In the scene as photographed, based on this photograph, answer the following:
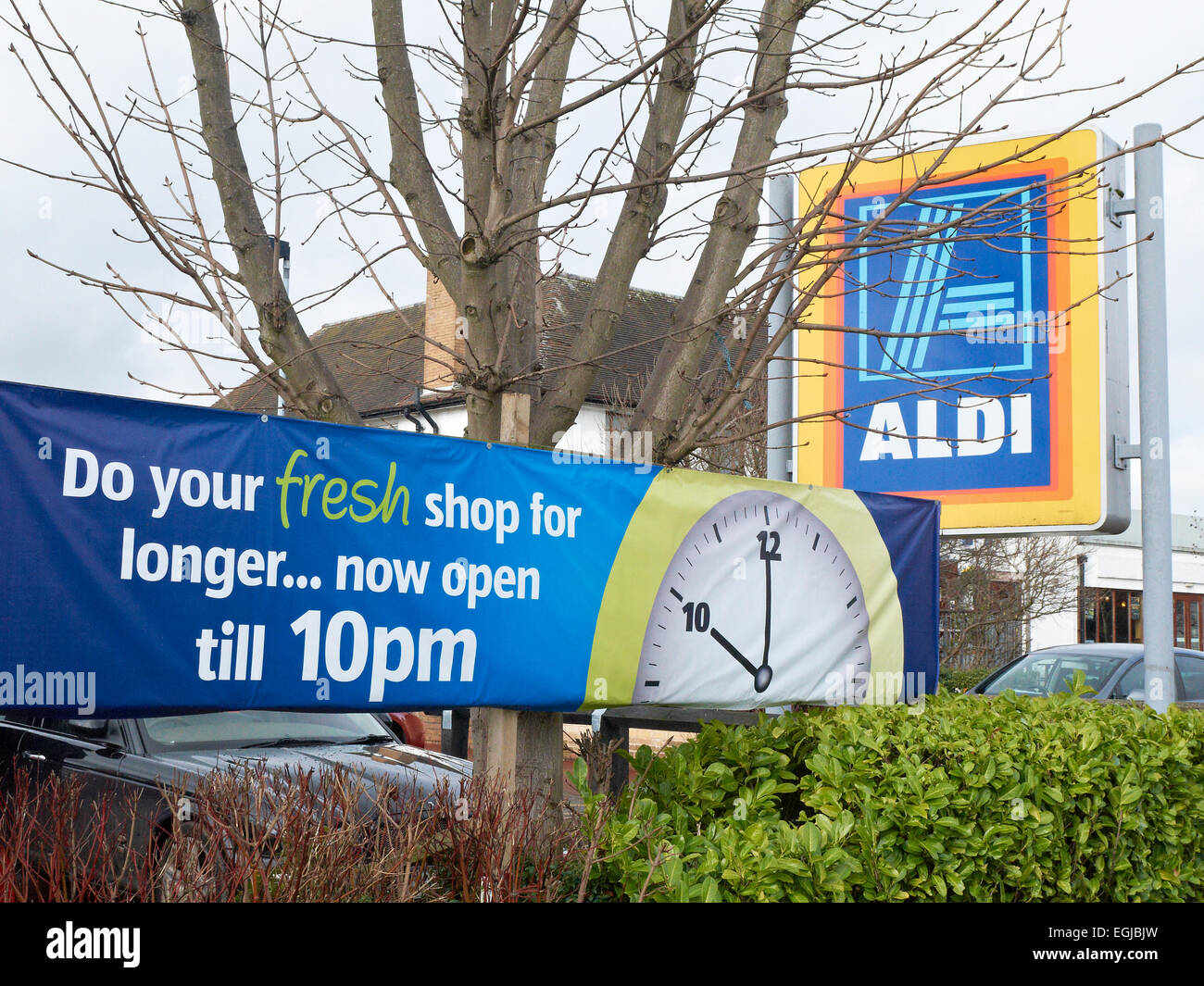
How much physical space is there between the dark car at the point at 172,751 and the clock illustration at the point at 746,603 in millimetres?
1678

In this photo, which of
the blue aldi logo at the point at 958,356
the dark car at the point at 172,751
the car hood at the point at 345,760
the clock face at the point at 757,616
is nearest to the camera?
the clock face at the point at 757,616

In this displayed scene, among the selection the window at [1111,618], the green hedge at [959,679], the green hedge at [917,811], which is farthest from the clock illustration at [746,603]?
the window at [1111,618]

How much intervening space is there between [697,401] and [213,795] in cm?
286

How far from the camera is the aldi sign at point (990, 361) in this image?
7.48 meters

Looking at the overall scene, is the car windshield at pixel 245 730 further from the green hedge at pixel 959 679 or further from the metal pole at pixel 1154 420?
the green hedge at pixel 959 679

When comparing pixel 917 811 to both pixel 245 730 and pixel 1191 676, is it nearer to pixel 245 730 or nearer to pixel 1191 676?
pixel 245 730

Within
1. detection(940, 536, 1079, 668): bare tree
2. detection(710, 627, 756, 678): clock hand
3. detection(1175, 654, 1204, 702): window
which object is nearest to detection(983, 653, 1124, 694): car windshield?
detection(1175, 654, 1204, 702): window

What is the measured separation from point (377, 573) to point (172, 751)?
115 inches

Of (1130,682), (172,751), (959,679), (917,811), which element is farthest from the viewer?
(959,679)

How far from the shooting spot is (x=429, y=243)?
198 inches

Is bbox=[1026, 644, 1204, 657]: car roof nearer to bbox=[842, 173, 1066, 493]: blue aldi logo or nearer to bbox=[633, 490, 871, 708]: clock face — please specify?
bbox=[842, 173, 1066, 493]: blue aldi logo

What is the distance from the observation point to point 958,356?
26.2 feet

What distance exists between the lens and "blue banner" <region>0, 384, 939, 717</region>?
139 inches

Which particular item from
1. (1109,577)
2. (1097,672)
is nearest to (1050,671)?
(1097,672)
